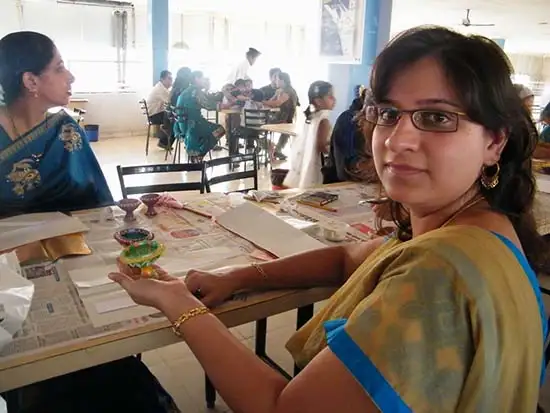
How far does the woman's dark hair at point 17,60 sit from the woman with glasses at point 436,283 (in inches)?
54.3

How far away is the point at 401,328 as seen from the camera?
594 mm

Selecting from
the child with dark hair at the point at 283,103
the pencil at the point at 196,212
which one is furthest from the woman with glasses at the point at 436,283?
the child with dark hair at the point at 283,103

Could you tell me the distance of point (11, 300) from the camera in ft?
3.11

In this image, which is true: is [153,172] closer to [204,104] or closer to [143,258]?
[143,258]

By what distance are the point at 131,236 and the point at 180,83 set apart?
219 inches

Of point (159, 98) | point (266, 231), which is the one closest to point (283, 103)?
point (159, 98)

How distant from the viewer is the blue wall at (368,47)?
4.84 meters

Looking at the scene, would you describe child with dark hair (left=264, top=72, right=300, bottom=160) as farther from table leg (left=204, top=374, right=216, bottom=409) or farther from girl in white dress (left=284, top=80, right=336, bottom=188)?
table leg (left=204, top=374, right=216, bottom=409)

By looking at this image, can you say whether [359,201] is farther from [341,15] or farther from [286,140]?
[286,140]

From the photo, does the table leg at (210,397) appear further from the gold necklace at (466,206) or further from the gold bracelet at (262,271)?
the gold necklace at (466,206)

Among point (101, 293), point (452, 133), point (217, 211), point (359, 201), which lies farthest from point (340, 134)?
point (452, 133)

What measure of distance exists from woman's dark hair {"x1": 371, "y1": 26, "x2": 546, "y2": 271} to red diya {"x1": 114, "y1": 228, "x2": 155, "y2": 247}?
0.81 meters

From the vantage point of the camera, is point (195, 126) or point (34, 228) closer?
point (34, 228)

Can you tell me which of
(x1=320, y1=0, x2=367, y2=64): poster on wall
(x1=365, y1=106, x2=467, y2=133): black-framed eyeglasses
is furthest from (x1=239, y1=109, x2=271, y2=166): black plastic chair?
(x1=365, y1=106, x2=467, y2=133): black-framed eyeglasses
